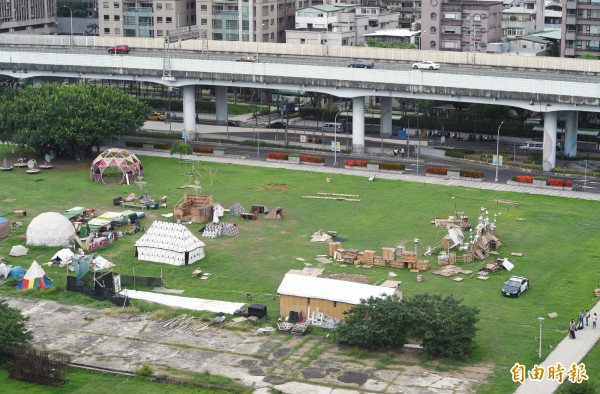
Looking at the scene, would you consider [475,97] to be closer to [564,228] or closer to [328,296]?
[564,228]

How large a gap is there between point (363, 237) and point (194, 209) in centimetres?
1704

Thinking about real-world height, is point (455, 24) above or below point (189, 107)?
above

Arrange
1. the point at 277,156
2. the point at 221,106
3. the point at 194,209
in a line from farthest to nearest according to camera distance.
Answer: the point at 221,106 < the point at 277,156 < the point at 194,209

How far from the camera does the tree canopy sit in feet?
240

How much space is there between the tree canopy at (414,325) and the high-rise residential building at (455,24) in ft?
405

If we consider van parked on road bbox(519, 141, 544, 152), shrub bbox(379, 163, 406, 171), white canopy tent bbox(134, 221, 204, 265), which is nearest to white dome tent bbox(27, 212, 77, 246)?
white canopy tent bbox(134, 221, 204, 265)

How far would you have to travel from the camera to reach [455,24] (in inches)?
7653

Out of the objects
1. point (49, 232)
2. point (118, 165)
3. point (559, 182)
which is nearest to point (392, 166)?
point (559, 182)

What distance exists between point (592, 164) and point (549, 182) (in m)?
14.0

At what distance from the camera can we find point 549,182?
120375 mm

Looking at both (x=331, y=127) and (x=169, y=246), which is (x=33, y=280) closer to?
(x=169, y=246)

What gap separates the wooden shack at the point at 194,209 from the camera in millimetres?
107750

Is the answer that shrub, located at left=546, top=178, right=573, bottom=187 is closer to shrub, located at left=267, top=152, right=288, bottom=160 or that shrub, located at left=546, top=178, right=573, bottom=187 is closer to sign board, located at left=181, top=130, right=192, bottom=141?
shrub, located at left=267, top=152, right=288, bottom=160

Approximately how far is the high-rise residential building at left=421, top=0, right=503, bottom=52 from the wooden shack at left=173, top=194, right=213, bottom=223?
308ft
